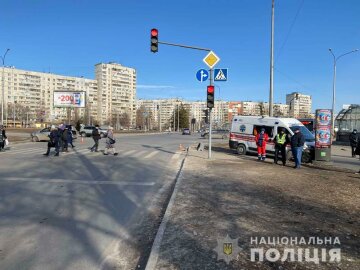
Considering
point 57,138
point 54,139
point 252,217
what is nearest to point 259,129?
point 57,138

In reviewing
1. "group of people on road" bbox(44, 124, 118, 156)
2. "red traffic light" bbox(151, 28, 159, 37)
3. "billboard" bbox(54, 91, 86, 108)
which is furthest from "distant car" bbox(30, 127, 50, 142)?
"billboard" bbox(54, 91, 86, 108)

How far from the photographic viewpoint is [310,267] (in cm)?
414

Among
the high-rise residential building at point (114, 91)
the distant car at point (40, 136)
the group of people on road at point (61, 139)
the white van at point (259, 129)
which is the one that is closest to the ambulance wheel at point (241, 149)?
the white van at point (259, 129)

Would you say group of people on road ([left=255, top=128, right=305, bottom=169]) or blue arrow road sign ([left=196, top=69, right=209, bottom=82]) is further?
blue arrow road sign ([left=196, top=69, right=209, bottom=82])

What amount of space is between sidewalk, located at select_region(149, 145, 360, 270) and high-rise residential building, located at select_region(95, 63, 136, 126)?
349 ft

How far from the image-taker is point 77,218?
654 centimetres

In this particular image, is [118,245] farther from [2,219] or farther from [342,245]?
[342,245]

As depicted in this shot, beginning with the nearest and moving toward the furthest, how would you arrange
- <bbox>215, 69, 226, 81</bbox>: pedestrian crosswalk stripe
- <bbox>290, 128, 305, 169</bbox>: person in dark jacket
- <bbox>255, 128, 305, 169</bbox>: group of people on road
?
<bbox>290, 128, 305, 169</bbox>: person in dark jacket → <bbox>255, 128, 305, 169</bbox>: group of people on road → <bbox>215, 69, 226, 81</bbox>: pedestrian crosswalk stripe

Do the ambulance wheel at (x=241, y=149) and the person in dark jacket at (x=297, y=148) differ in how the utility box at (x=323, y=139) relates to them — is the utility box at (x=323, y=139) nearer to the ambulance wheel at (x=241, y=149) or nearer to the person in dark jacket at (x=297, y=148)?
the person in dark jacket at (x=297, y=148)

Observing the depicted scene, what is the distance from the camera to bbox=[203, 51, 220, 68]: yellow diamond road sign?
58.0 feet

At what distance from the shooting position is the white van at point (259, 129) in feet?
59.2

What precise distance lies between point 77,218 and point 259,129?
594 inches

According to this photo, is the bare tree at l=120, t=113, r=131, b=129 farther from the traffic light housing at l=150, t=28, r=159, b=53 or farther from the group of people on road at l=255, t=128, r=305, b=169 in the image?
the group of people on road at l=255, t=128, r=305, b=169

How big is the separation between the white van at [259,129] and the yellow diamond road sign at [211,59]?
14.6ft
